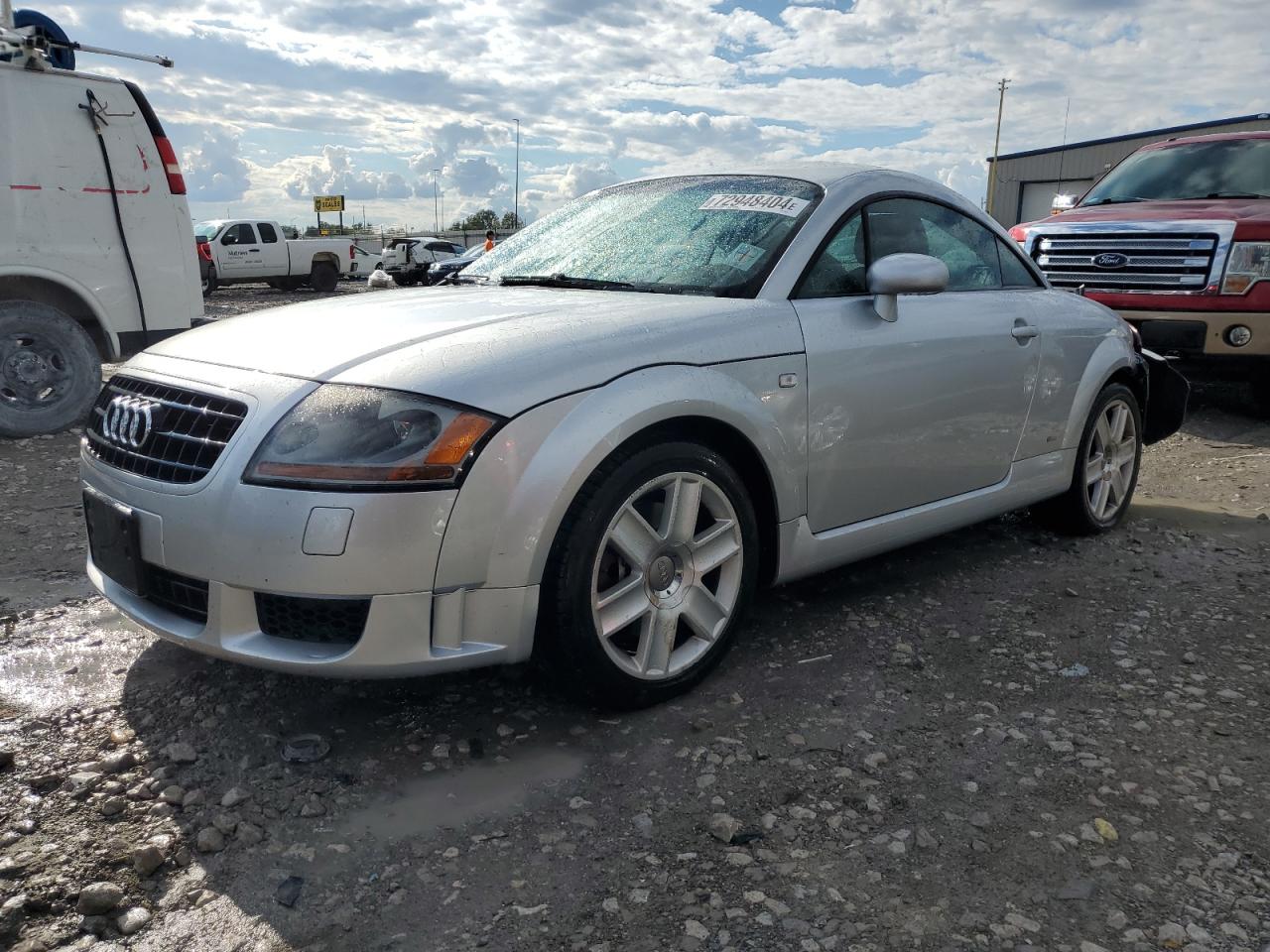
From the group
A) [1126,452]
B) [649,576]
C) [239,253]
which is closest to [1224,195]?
[1126,452]

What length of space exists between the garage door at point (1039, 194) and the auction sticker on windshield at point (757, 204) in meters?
42.3

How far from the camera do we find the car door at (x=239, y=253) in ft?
78.1

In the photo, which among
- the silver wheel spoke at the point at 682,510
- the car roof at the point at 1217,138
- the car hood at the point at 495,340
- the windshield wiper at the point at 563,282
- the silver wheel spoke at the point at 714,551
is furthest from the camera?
the car roof at the point at 1217,138

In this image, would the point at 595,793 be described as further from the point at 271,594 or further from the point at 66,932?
the point at 66,932

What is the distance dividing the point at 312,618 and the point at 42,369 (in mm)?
5311

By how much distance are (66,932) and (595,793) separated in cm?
113

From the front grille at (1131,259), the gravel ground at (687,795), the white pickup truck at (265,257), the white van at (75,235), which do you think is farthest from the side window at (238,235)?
the gravel ground at (687,795)

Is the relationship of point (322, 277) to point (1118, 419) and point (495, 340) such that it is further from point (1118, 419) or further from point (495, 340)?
point (495, 340)

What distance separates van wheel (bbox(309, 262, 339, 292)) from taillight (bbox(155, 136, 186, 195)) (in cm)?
1938

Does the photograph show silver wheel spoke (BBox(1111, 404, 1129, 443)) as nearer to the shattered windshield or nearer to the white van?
the shattered windshield

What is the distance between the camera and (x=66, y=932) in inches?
78.9

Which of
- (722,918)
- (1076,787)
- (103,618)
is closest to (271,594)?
(722,918)

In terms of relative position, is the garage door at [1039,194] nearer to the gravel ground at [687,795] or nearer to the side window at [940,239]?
the side window at [940,239]

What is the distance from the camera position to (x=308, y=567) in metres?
2.34
